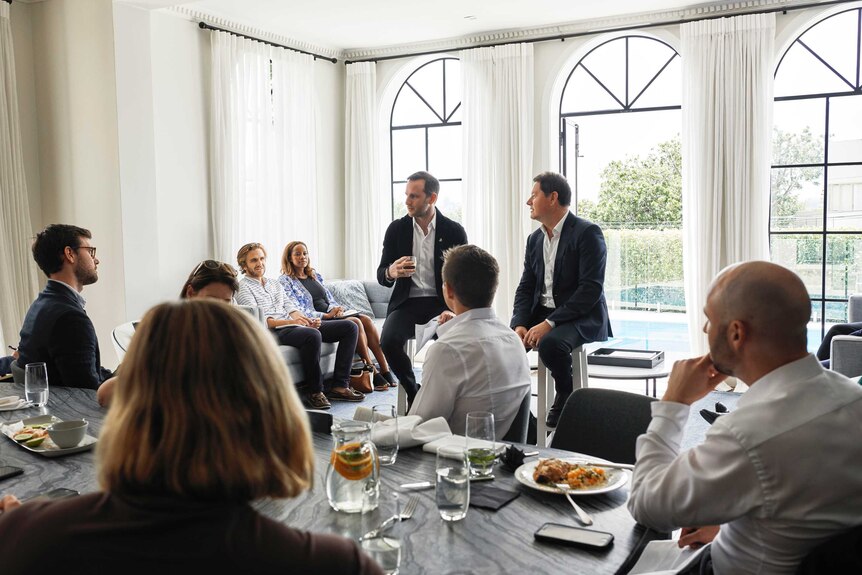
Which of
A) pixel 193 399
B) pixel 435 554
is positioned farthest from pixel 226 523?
pixel 435 554

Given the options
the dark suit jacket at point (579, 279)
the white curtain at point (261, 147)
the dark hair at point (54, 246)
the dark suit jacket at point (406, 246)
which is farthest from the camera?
the white curtain at point (261, 147)

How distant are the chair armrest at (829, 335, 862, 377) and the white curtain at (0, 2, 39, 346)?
552 cm

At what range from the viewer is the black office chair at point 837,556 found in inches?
48.4

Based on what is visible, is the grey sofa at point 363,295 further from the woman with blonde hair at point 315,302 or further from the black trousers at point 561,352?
the black trousers at point 561,352

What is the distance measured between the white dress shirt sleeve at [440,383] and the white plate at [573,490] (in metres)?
0.58

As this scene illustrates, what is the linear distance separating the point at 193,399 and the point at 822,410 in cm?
112

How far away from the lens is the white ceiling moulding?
6309mm

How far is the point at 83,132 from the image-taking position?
5688mm

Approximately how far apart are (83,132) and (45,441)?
4228 mm

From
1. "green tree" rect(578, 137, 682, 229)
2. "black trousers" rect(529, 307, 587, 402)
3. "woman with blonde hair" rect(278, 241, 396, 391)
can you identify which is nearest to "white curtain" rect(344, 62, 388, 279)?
"woman with blonde hair" rect(278, 241, 396, 391)

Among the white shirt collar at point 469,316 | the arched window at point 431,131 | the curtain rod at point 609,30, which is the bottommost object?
the white shirt collar at point 469,316

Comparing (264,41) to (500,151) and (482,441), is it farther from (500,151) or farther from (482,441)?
(482,441)

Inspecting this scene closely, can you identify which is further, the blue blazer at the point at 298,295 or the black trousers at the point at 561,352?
the blue blazer at the point at 298,295

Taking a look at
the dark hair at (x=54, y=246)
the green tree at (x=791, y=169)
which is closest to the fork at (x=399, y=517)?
the dark hair at (x=54, y=246)
